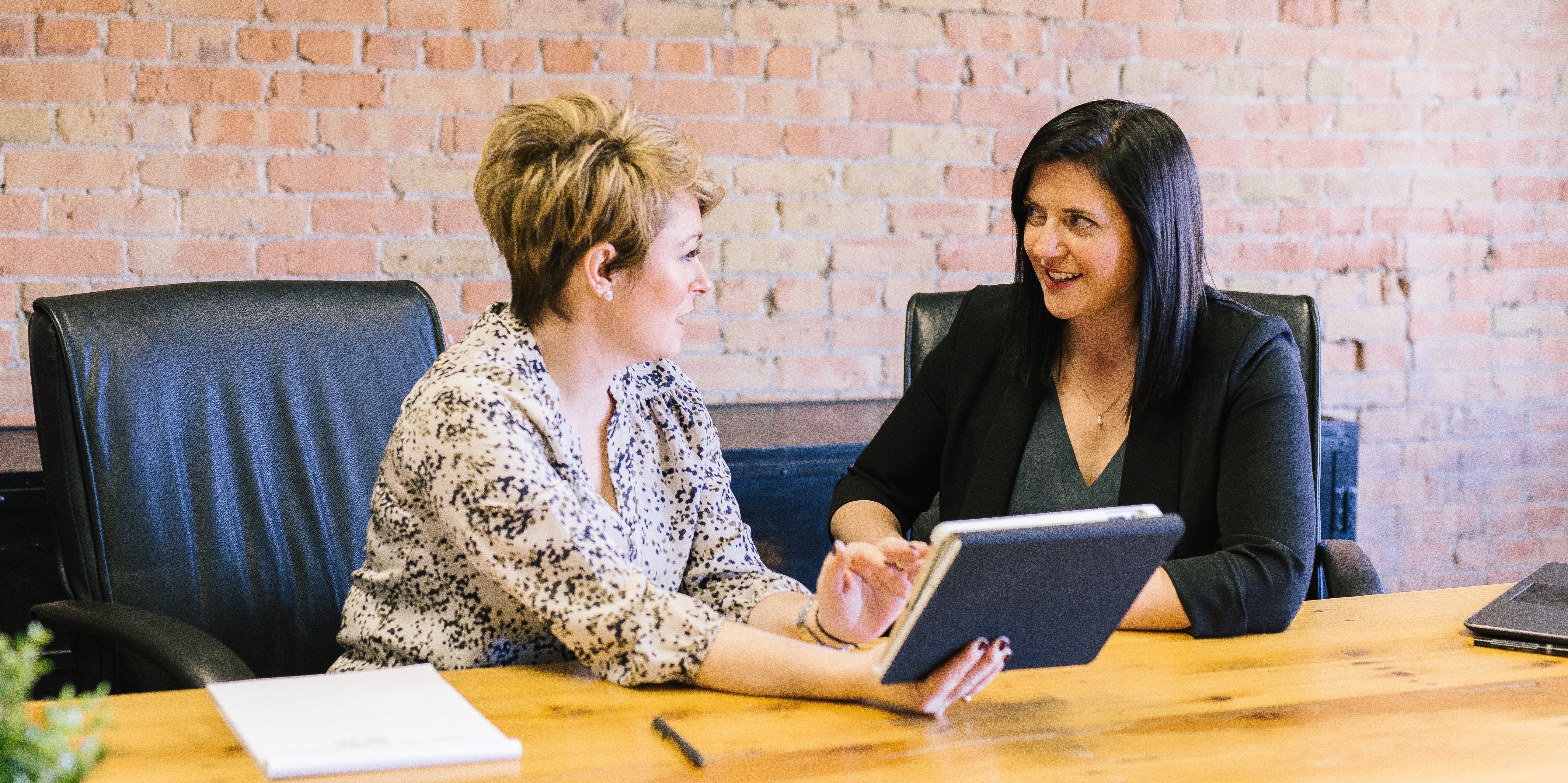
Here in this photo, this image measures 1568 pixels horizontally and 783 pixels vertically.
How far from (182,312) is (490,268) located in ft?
3.04

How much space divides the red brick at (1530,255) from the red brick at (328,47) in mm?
2517

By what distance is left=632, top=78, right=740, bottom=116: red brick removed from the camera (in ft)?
8.10

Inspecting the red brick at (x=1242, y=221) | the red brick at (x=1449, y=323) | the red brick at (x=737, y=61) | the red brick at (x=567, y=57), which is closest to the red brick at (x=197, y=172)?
the red brick at (x=567, y=57)

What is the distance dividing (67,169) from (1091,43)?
197cm

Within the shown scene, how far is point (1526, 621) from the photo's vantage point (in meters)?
1.32

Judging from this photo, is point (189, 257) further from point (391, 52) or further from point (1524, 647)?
point (1524, 647)

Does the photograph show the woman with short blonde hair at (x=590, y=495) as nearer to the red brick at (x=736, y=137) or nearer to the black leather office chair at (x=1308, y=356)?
the black leather office chair at (x=1308, y=356)

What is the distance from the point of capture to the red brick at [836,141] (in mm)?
2553

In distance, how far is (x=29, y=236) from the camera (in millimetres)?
2209

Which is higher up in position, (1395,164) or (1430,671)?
(1395,164)

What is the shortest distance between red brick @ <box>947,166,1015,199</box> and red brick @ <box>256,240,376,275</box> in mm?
1151

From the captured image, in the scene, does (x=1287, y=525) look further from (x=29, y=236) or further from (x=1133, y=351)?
(x=29, y=236)

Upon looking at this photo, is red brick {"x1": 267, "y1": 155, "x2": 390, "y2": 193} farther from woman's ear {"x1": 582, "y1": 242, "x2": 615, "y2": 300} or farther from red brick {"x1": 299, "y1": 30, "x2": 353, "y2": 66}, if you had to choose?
woman's ear {"x1": 582, "y1": 242, "x2": 615, "y2": 300}

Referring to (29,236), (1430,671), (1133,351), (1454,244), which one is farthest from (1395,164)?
(29,236)
